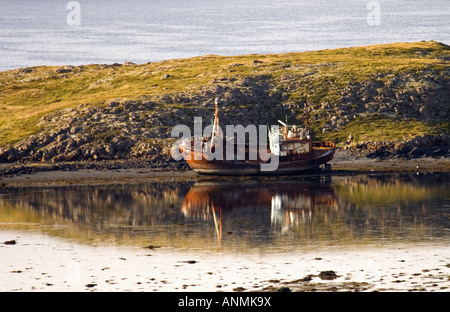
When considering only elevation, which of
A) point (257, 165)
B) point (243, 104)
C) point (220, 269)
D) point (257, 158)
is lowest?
point (220, 269)

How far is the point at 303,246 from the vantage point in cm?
5519

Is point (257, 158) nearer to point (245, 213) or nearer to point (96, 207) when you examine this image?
point (245, 213)

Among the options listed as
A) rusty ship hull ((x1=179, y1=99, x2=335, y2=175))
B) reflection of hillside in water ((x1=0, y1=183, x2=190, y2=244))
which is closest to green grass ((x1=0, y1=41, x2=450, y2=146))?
rusty ship hull ((x1=179, y1=99, x2=335, y2=175))

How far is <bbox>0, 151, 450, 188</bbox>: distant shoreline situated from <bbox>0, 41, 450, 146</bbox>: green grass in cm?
810

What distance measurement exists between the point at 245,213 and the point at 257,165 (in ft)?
66.1

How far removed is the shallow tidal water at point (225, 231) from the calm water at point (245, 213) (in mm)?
92

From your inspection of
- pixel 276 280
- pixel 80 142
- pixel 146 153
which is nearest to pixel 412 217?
pixel 276 280

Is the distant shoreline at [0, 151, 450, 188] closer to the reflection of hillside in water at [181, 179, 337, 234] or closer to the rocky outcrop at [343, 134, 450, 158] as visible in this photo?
the rocky outcrop at [343, 134, 450, 158]

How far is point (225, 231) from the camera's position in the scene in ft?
200

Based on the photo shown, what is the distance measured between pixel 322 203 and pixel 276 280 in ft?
89.8

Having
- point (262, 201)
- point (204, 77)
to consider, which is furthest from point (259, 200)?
point (204, 77)

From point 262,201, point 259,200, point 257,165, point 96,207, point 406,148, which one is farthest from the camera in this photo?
point 406,148

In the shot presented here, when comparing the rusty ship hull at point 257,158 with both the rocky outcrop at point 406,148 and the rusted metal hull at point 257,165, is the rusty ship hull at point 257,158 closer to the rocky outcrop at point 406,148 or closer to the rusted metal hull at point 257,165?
the rusted metal hull at point 257,165
